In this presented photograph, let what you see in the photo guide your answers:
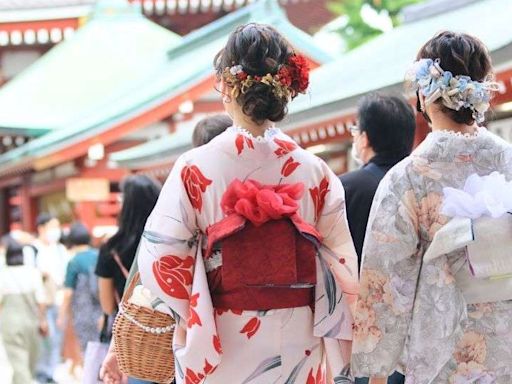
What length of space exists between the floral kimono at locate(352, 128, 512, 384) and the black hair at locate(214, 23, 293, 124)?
45 centimetres

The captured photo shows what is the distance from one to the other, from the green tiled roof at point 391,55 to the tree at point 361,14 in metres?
11.9

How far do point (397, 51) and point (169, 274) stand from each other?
276 inches

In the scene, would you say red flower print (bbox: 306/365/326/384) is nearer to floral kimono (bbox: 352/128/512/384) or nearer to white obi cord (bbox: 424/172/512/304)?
floral kimono (bbox: 352/128/512/384)

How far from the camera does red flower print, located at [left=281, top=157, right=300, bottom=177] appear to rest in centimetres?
363

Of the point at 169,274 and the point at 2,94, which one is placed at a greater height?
the point at 169,274

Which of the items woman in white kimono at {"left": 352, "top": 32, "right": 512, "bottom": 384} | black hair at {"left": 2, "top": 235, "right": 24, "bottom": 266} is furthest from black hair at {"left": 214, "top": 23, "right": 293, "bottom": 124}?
black hair at {"left": 2, "top": 235, "right": 24, "bottom": 266}

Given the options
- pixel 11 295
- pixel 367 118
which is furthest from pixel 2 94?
pixel 367 118

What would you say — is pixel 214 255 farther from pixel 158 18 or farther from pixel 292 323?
pixel 158 18

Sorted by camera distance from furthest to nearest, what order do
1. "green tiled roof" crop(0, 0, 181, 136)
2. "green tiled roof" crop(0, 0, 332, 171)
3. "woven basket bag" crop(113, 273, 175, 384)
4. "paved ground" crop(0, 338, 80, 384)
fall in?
"green tiled roof" crop(0, 0, 181, 136), "green tiled roof" crop(0, 0, 332, 171), "paved ground" crop(0, 338, 80, 384), "woven basket bag" crop(113, 273, 175, 384)

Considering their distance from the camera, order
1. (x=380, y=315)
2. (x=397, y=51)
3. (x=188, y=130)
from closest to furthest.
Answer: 1. (x=380, y=315)
2. (x=397, y=51)
3. (x=188, y=130)

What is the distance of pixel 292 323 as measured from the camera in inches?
141

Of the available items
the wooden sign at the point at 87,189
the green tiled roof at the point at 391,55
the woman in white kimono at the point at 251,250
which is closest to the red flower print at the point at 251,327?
the woman in white kimono at the point at 251,250

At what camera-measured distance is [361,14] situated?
24031 mm

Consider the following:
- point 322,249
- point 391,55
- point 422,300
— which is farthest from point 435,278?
point 391,55
